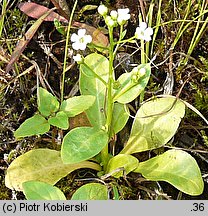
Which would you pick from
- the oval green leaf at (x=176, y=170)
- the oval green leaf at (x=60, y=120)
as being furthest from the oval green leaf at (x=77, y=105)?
the oval green leaf at (x=176, y=170)

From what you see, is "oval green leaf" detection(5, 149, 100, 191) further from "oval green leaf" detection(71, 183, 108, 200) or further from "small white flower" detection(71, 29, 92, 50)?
"small white flower" detection(71, 29, 92, 50)

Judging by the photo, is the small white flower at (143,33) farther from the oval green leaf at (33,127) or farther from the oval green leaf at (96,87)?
the oval green leaf at (33,127)

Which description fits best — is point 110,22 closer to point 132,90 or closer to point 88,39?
point 88,39

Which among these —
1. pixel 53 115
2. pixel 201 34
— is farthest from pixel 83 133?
pixel 201 34

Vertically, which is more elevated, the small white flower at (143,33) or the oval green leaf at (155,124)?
the small white flower at (143,33)

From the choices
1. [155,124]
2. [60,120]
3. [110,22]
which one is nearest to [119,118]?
[155,124]
